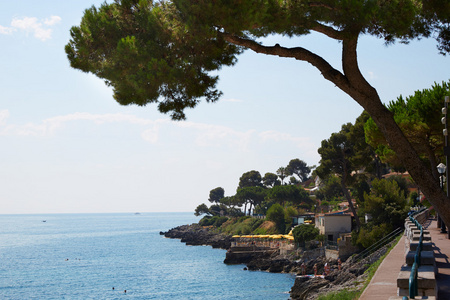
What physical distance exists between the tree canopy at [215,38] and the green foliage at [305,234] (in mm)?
44793

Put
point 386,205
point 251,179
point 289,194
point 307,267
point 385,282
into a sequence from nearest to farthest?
point 385,282 < point 386,205 < point 307,267 < point 289,194 < point 251,179

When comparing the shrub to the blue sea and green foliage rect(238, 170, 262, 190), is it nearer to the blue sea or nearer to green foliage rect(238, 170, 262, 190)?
green foliage rect(238, 170, 262, 190)

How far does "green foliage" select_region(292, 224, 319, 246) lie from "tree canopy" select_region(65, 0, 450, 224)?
44793 millimetres

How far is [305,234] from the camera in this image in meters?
54.9

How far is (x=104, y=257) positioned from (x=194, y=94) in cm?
8005

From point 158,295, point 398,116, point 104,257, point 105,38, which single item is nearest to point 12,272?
point 104,257

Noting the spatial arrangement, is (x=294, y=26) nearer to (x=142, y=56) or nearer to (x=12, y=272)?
(x=142, y=56)

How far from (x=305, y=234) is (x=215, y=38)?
46928 millimetres

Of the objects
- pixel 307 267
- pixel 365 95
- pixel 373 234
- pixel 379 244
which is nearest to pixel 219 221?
pixel 307 267

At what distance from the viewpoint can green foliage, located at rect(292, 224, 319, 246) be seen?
54287 mm

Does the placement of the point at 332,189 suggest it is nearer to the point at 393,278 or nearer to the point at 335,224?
the point at 335,224

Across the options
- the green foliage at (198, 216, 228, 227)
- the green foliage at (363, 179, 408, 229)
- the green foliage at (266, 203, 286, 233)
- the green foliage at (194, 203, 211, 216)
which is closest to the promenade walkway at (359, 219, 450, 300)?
the green foliage at (363, 179, 408, 229)

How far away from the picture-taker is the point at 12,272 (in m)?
66.6

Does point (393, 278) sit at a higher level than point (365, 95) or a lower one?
lower
